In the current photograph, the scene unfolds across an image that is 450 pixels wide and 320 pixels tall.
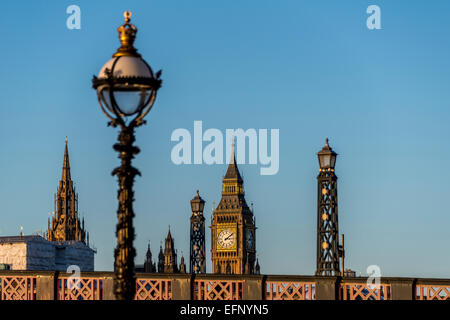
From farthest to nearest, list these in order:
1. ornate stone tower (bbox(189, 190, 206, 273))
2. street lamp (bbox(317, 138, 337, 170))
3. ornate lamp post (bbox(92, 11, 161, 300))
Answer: ornate stone tower (bbox(189, 190, 206, 273)) → street lamp (bbox(317, 138, 337, 170)) → ornate lamp post (bbox(92, 11, 161, 300))

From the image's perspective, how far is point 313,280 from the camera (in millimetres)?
34875

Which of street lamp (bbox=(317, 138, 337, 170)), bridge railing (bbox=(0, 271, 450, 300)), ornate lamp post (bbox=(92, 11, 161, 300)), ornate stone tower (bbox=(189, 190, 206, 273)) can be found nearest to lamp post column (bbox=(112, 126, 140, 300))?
ornate lamp post (bbox=(92, 11, 161, 300))

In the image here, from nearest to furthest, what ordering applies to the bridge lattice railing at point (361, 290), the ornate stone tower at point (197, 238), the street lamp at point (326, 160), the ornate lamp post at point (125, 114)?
1. the ornate lamp post at point (125, 114)
2. the bridge lattice railing at point (361, 290)
3. the street lamp at point (326, 160)
4. the ornate stone tower at point (197, 238)

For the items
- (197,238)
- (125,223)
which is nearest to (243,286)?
(125,223)

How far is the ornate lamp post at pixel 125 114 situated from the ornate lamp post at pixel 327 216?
21.5 meters

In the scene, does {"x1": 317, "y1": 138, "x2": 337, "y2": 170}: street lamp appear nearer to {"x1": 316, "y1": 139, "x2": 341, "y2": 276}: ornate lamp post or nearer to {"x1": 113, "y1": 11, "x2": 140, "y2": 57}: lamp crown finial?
{"x1": 316, "y1": 139, "x2": 341, "y2": 276}: ornate lamp post

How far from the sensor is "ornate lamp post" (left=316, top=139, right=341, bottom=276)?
40.1 meters

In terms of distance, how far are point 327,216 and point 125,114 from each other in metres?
22.7

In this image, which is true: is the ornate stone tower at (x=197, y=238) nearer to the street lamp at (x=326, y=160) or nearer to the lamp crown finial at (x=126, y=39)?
the street lamp at (x=326, y=160)

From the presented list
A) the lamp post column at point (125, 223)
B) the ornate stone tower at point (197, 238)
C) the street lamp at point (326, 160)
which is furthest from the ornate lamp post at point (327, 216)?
the ornate stone tower at point (197, 238)

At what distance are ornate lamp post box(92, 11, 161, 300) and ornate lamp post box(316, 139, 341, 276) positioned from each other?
2151cm

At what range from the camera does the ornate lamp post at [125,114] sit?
1859 cm

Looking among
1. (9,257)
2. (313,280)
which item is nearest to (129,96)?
Result: (313,280)
